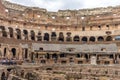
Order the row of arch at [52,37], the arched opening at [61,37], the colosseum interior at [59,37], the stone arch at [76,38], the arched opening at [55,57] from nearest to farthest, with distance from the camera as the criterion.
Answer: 1. the colosseum interior at [59,37]
2. the arched opening at [55,57]
3. the row of arch at [52,37]
4. the stone arch at [76,38]
5. the arched opening at [61,37]

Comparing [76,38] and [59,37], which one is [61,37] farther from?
[76,38]

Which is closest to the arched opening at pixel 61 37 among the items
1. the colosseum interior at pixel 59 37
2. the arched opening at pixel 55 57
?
the colosseum interior at pixel 59 37

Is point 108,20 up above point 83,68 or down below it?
above

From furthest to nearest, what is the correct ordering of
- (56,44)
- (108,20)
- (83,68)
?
(108,20), (56,44), (83,68)

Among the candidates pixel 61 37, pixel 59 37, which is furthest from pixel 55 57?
pixel 61 37

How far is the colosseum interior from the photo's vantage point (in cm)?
5378

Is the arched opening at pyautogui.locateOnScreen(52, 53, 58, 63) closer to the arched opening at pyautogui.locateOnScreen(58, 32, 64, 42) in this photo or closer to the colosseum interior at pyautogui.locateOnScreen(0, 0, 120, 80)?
the colosseum interior at pyautogui.locateOnScreen(0, 0, 120, 80)

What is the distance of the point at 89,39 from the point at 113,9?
14.4 meters

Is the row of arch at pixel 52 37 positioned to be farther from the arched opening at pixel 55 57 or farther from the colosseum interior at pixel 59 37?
the arched opening at pixel 55 57

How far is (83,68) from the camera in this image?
43219 millimetres

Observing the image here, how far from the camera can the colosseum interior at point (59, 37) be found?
53.8m

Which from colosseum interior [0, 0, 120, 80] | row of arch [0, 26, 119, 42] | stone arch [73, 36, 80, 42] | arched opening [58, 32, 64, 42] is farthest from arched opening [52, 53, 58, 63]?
stone arch [73, 36, 80, 42]

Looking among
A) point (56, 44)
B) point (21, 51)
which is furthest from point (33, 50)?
point (56, 44)

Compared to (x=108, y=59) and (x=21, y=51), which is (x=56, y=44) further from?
(x=108, y=59)
